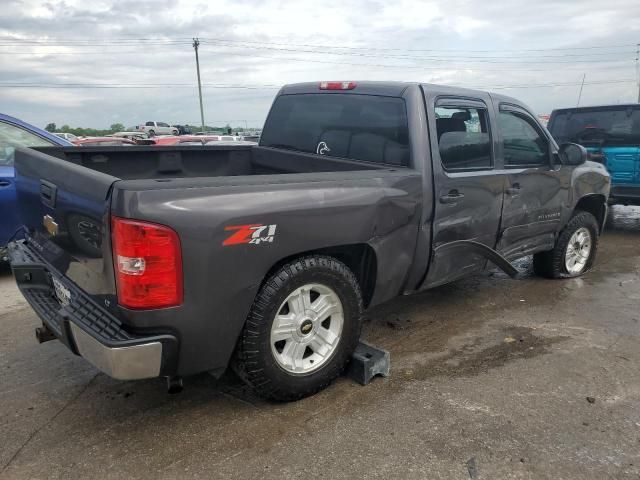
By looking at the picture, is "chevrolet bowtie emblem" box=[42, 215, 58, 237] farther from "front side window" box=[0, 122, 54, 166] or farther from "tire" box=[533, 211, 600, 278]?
"tire" box=[533, 211, 600, 278]

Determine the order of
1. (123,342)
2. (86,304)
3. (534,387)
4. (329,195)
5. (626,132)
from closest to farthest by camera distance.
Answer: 1. (123,342)
2. (86,304)
3. (329,195)
4. (534,387)
5. (626,132)

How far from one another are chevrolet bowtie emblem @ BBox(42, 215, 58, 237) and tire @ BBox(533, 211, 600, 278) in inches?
177

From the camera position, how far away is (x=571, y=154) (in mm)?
4895

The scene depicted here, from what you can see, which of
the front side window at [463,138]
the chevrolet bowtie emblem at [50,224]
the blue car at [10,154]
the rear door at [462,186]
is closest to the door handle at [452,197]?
the rear door at [462,186]

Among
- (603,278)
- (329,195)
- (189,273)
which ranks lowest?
(603,278)

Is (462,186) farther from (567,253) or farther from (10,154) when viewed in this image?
(10,154)

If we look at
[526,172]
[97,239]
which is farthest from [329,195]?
[526,172]

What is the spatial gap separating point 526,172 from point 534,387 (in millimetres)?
1918

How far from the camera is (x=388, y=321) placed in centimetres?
450

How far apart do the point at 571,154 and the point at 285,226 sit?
335cm

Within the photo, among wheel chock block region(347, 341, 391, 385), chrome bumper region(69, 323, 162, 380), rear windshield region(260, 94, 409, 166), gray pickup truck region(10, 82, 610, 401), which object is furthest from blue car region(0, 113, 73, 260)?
wheel chock block region(347, 341, 391, 385)

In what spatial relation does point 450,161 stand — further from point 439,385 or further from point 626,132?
point 626,132

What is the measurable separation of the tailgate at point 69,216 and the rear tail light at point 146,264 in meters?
0.10

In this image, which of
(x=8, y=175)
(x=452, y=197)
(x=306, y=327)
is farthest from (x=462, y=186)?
(x=8, y=175)
